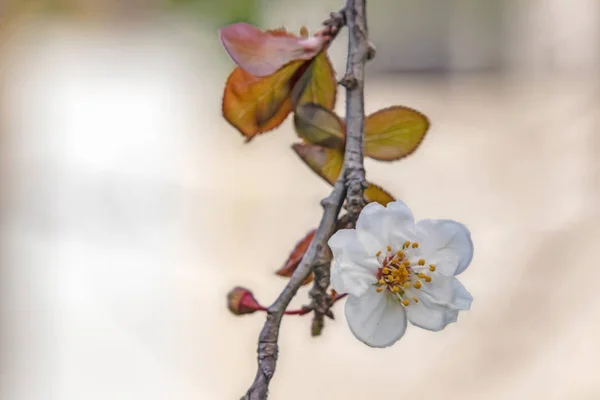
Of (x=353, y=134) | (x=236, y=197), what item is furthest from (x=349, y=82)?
(x=236, y=197)

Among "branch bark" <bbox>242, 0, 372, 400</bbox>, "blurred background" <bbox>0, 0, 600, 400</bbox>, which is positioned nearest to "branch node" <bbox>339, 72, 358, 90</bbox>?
"branch bark" <bbox>242, 0, 372, 400</bbox>

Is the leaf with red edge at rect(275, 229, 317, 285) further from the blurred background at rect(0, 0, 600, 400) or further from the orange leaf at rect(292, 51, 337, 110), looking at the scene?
the blurred background at rect(0, 0, 600, 400)

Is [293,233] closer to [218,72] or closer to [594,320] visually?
[218,72]

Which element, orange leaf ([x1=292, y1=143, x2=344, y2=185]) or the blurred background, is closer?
orange leaf ([x1=292, y1=143, x2=344, y2=185])

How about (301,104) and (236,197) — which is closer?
(301,104)

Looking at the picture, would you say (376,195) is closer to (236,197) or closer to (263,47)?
(263,47)

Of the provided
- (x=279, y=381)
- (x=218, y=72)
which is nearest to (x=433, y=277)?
(x=279, y=381)

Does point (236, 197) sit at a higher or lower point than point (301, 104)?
lower
